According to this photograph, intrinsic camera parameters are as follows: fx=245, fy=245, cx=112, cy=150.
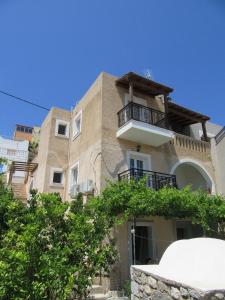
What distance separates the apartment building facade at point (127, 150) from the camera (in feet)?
40.1

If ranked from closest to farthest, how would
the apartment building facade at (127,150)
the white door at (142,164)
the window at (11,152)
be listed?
the apartment building facade at (127,150) < the white door at (142,164) < the window at (11,152)

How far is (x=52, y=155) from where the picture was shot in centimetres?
1593

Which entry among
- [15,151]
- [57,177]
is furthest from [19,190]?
[15,151]

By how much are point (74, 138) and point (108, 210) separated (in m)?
7.68

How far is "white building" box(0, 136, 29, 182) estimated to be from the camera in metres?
27.5

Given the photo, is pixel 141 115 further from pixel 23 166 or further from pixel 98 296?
pixel 23 166

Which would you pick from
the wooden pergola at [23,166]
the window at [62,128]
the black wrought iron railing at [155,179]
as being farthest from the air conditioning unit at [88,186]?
the wooden pergola at [23,166]

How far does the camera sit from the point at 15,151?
30.7 metres

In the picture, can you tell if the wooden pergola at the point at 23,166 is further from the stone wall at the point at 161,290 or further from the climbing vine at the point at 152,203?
the stone wall at the point at 161,290

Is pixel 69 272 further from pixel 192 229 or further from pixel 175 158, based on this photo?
pixel 192 229

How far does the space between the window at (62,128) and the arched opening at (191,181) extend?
25.7 ft

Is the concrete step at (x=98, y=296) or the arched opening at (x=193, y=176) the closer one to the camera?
the concrete step at (x=98, y=296)

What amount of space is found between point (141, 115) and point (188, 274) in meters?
10.5

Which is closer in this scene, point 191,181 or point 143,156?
point 143,156
